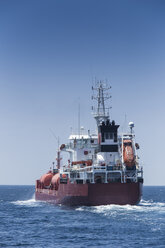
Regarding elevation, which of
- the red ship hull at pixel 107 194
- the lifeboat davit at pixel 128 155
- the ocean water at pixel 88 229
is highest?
the lifeboat davit at pixel 128 155

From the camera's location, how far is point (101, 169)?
56.9 metres

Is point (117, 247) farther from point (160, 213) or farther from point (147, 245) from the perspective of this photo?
point (160, 213)

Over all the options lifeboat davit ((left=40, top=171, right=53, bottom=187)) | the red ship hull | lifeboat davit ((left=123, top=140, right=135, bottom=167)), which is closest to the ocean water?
the red ship hull

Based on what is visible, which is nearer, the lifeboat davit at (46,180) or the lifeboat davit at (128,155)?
the lifeboat davit at (128,155)

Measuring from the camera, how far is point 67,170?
6331 centimetres

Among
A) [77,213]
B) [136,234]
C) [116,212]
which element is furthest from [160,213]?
[136,234]

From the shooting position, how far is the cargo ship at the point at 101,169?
180 ft

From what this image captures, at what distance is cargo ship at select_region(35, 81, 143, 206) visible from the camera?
54.8 meters

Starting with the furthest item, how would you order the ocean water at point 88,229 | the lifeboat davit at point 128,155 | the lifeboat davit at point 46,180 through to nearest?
the lifeboat davit at point 46,180
the lifeboat davit at point 128,155
the ocean water at point 88,229

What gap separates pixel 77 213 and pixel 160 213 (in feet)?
32.0

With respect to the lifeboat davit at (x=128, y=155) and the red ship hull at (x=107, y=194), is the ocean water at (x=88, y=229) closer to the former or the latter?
the red ship hull at (x=107, y=194)

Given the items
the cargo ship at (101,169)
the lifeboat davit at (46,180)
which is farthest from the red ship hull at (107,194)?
the lifeboat davit at (46,180)

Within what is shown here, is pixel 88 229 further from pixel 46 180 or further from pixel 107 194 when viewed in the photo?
pixel 46 180

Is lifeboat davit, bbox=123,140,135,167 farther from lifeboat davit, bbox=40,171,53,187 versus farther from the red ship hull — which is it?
lifeboat davit, bbox=40,171,53,187
